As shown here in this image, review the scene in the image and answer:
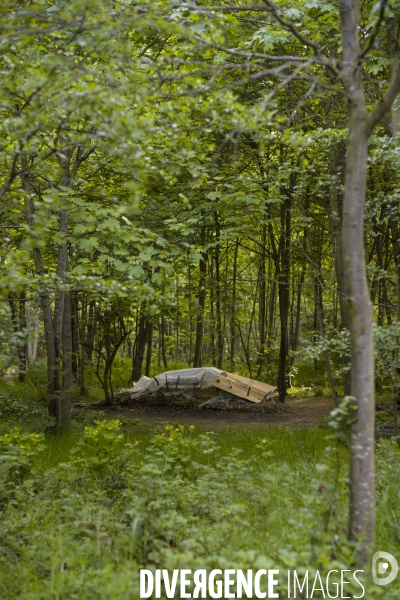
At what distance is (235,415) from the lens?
514 inches

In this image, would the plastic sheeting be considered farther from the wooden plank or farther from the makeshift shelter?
the wooden plank

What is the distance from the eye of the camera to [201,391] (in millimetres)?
15008

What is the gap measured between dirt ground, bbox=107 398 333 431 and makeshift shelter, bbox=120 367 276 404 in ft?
2.74

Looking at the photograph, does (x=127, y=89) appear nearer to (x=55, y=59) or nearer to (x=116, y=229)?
(x=55, y=59)

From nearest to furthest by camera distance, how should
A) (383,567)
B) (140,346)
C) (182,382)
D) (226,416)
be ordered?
(383,567) < (226,416) < (182,382) < (140,346)

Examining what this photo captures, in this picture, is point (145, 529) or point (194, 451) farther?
point (194, 451)

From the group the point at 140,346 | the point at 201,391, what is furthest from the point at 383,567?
the point at 140,346

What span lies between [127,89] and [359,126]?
1.56 m

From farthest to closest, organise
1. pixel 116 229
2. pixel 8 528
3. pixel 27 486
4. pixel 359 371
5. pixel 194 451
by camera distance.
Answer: pixel 194 451 < pixel 116 229 < pixel 27 486 < pixel 8 528 < pixel 359 371

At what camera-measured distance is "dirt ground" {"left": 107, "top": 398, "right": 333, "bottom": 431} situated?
457 inches

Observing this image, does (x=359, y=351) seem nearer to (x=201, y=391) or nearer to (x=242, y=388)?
(x=242, y=388)

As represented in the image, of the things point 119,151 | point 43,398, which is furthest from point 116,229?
point 43,398

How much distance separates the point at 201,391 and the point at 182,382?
2.09 ft

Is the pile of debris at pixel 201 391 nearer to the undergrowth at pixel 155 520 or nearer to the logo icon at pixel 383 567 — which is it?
the undergrowth at pixel 155 520
